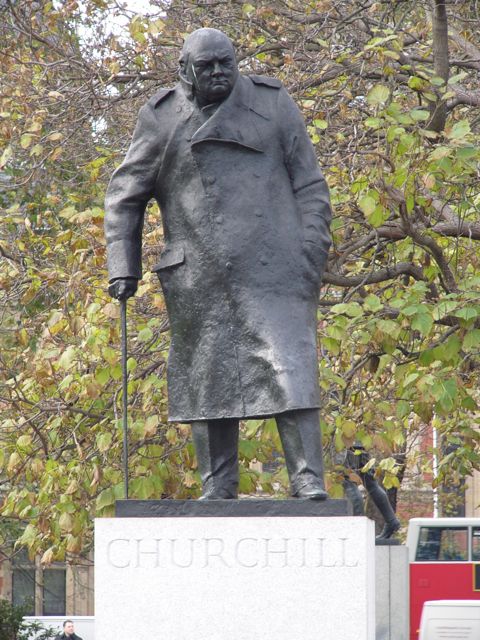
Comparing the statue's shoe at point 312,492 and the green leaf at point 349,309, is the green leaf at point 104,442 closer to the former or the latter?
the green leaf at point 349,309

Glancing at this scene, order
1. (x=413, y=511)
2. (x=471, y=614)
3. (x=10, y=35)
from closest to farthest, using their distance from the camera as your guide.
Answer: (x=10, y=35)
(x=471, y=614)
(x=413, y=511)

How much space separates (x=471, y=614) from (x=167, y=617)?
14594 millimetres

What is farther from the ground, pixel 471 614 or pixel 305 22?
pixel 305 22

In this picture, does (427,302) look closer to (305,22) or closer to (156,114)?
(305,22)

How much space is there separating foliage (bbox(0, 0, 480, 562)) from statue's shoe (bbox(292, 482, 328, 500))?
4675 mm

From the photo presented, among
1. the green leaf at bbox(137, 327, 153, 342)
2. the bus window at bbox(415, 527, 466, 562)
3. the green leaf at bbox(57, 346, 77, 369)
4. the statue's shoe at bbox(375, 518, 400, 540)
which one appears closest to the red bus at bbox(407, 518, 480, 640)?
the bus window at bbox(415, 527, 466, 562)

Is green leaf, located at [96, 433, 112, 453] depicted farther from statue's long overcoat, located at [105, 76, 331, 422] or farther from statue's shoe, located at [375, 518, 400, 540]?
statue's shoe, located at [375, 518, 400, 540]

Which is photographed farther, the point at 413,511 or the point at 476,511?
the point at 476,511

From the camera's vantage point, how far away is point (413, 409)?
1304 centimetres

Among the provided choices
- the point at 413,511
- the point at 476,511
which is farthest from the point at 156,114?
the point at 476,511

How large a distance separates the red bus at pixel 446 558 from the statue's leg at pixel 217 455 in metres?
17.5

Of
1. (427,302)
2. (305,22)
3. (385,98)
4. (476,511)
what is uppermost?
(305,22)

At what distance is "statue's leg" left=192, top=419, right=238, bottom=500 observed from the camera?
774 cm

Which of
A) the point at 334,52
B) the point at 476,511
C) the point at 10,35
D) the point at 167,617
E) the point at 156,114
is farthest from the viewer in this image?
the point at 476,511
